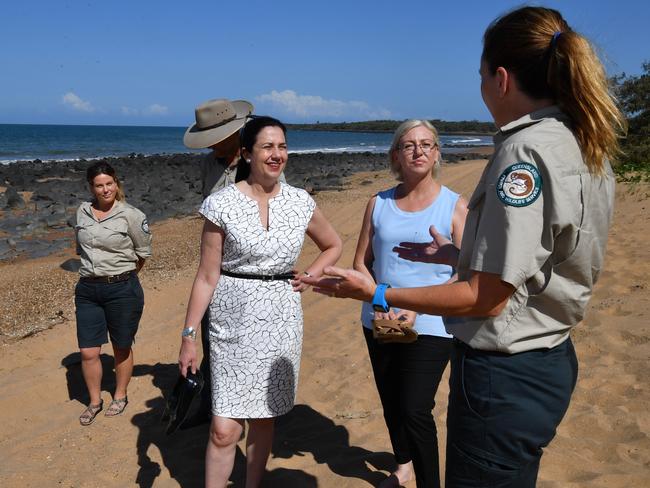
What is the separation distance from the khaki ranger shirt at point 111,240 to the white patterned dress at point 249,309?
1583mm

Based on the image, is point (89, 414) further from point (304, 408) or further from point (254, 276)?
point (254, 276)

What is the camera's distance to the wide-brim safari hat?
13.5 feet

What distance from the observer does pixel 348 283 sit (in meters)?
1.93

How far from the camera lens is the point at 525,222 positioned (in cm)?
158

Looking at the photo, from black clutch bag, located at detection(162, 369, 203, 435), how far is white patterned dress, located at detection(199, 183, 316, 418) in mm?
85

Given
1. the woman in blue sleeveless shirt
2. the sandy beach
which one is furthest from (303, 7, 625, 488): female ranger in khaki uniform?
the sandy beach

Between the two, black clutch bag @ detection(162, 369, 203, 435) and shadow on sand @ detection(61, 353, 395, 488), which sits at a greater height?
black clutch bag @ detection(162, 369, 203, 435)

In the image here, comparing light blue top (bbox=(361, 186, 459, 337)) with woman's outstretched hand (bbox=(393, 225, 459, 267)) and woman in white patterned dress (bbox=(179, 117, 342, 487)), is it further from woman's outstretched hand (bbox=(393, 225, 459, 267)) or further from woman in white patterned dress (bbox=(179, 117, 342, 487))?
woman's outstretched hand (bbox=(393, 225, 459, 267))

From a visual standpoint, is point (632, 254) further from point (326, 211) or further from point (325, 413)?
point (326, 211)

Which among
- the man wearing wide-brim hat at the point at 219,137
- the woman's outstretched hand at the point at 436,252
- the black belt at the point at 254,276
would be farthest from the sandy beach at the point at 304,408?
the man wearing wide-brim hat at the point at 219,137

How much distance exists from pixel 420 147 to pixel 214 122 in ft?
5.22

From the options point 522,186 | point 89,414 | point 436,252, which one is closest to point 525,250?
point 522,186

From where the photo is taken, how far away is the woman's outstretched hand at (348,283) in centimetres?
191

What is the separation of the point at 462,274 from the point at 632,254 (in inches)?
249
